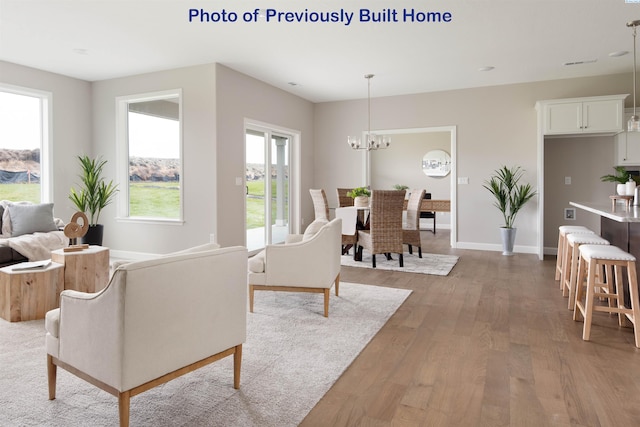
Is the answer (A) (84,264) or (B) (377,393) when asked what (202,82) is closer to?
(A) (84,264)

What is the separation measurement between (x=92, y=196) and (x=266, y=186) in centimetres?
251

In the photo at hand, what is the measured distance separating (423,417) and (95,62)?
564 cm

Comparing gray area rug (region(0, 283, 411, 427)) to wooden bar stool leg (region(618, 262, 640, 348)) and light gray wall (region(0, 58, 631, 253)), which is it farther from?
light gray wall (region(0, 58, 631, 253))

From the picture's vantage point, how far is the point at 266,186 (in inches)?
265

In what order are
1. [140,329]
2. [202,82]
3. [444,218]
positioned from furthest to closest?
[444,218] → [202,82] → [140,329]

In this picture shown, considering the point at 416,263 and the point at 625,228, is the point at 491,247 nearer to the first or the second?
the point at 416,263

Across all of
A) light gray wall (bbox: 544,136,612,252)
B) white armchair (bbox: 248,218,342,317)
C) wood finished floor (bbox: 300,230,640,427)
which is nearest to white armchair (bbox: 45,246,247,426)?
→ wood finished floor (bbox: 300,230,640,427)

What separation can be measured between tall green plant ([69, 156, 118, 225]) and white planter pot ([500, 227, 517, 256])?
585 centimetres

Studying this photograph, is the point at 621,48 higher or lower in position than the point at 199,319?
higher

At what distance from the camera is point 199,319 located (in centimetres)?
192

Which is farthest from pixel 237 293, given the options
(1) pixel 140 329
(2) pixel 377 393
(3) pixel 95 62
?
(3) pixel 95 62

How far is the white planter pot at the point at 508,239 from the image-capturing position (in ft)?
20.6

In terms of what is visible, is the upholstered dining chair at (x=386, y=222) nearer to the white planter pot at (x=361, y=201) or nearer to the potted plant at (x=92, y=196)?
the white planter pot at (x=361, y=201)

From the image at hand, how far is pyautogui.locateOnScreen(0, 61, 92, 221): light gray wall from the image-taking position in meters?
5.82
